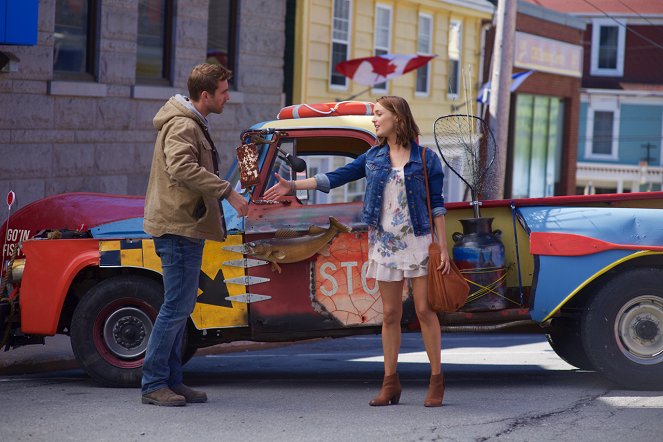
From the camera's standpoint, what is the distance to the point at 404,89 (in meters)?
26.5

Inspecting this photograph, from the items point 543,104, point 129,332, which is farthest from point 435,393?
point 543,104

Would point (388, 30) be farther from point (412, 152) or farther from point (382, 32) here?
point (412, 152)

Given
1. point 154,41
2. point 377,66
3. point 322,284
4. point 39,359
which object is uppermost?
point 377,66

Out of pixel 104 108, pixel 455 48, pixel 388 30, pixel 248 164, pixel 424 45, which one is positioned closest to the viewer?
pixel 248 164

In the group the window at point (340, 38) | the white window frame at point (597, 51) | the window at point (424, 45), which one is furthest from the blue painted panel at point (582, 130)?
the window at point (340, 38)

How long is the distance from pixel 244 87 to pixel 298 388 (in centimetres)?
1157

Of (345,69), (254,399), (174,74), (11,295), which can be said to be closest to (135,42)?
(174,74)

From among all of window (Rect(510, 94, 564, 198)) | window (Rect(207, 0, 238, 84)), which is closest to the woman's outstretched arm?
window (Rect(207, 0, 238, 84))

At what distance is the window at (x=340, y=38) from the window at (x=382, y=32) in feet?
4.05

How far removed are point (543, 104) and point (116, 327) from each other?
87.0 ft

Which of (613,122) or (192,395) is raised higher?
(613,122)

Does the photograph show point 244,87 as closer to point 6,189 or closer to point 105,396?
point 6,189

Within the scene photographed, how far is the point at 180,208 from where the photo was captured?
7.19 metres

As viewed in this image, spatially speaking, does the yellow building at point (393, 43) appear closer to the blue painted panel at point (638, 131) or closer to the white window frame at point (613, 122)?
the white window frame at point (613, 122)
